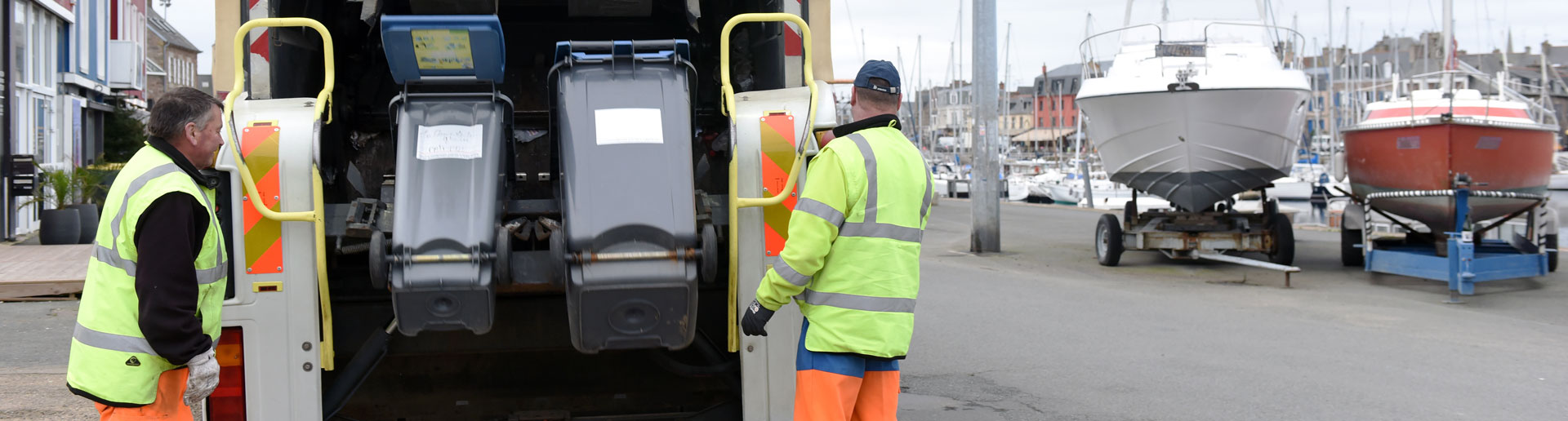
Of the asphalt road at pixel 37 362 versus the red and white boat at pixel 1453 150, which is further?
the red and white boat at pixel 1453 150

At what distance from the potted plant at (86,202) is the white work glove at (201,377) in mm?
13387

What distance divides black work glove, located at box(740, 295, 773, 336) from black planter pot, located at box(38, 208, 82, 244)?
44.9 feet

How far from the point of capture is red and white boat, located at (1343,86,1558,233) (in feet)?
38.0

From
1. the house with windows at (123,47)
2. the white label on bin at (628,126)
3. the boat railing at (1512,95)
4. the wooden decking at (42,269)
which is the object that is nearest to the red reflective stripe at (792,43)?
the white label on bin at (628,126)

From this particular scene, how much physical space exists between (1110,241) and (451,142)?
11.2 m

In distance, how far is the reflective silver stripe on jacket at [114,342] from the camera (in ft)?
9.75

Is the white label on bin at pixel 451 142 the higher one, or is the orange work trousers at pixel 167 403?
the white label on bin at pixel 451 142

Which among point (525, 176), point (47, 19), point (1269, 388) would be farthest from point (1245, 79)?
point (47, 19)

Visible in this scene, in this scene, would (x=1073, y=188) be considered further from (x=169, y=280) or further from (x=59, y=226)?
(x=169, y=280)

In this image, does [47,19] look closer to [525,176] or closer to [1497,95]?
[525,176]

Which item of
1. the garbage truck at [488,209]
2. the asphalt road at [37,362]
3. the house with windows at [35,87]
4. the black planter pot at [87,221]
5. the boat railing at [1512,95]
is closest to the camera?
the garbage truck at [488,209]

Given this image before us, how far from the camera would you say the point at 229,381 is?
3502 mm

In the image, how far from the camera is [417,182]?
3.32 metres

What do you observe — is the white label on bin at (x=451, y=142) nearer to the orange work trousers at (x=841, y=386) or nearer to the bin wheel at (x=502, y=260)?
the bin wheel at (x=502, y=260)
